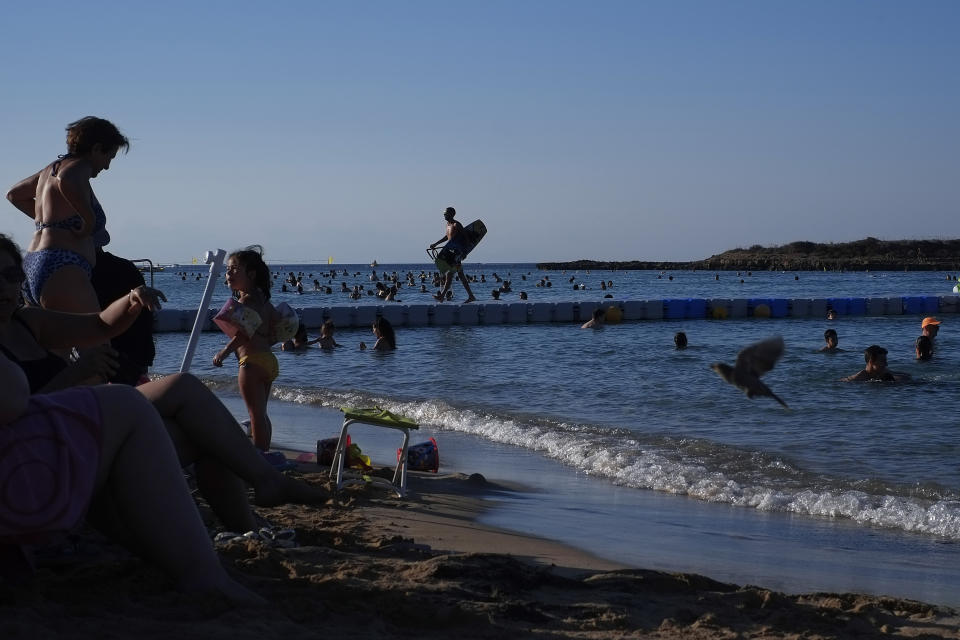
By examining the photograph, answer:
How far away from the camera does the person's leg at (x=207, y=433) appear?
3684 mm

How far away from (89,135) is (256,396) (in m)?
2.23

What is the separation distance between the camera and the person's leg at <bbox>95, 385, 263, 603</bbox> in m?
3.09

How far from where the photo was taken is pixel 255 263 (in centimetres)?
704

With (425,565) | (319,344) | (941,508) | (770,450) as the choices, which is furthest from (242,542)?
(319,344)

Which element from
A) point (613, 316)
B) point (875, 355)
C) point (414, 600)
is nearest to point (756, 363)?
point (414, 600)

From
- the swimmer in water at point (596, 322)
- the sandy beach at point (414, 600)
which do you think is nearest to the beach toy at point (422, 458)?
the sandy beach at point (414, 600)

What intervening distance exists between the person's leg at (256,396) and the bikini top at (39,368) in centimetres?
312

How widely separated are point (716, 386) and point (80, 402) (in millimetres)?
11100

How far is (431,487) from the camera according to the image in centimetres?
695

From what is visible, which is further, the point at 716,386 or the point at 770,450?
the point at 716,386

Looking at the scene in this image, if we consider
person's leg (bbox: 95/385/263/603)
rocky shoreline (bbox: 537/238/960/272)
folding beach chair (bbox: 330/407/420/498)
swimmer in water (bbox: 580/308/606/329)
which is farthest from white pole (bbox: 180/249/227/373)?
rocky shoreline (bbox: 537/238/960/272)

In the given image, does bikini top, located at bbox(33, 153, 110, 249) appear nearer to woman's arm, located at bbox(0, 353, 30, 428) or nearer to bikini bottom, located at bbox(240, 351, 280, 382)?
bikini bottom, located at bbox(240, 351, 280, 382)

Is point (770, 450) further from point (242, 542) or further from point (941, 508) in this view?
point (242, 542)

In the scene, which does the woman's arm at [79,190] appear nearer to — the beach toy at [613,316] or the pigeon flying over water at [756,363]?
the pigeon flying over water at [756,363]
